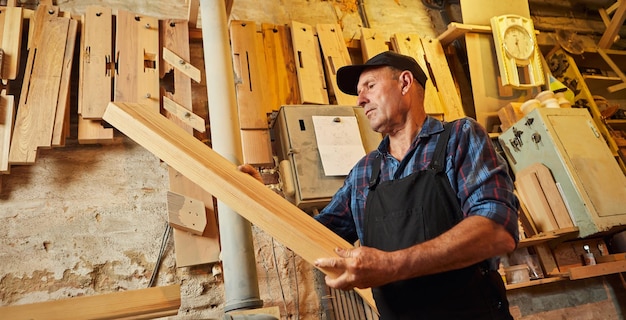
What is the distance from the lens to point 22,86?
2.70 m

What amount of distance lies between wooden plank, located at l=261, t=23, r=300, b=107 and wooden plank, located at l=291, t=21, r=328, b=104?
54 mm

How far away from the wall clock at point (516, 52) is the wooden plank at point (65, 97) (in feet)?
9.85

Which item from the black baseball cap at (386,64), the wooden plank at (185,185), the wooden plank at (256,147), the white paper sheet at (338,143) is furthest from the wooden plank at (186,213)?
the black baseball cap at (386,64)

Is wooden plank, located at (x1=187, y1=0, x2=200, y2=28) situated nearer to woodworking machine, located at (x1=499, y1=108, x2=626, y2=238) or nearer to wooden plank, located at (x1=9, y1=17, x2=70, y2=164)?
wooden plank, located at (x1=9, y1=17, x2=70, y2=164)

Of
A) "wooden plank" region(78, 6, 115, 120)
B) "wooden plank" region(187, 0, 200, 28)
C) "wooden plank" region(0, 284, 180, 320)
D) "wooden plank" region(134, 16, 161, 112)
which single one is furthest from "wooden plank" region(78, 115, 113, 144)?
"wooden plank" region(0, 284, 180, 320)

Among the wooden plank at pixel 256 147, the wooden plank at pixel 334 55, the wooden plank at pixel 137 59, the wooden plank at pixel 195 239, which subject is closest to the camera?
the wooden plank at pixel 195 239

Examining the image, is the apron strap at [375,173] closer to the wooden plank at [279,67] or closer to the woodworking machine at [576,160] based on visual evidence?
the wooden plank at [279,67]

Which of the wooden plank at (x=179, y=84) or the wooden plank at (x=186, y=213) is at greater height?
the wooden plank at (x=179, y=84)

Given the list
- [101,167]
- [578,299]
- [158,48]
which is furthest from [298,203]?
[578,299]

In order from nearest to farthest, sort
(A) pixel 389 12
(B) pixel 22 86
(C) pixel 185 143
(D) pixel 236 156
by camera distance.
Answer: (C) pixel 185 143 < (D) pixel 236 156 < (B) pixel 22 86 < (A) pixel 389 12

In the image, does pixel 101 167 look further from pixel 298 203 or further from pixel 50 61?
pixel 298 203

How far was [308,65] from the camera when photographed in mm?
3396

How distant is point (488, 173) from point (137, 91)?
2.25 metres

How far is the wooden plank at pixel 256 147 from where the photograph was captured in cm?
296
